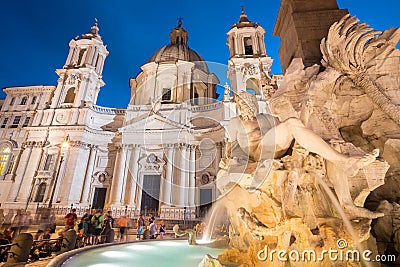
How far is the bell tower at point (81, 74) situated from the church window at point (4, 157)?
742cm

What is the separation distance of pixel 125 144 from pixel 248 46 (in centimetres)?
1807

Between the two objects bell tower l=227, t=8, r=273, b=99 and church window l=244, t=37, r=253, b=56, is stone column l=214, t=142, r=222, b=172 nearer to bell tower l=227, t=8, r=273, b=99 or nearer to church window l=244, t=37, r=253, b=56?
bell tower l=227, t=8, r=273, b=99

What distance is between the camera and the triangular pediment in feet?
69.5

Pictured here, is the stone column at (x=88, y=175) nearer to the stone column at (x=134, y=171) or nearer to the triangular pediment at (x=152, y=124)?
→ the triangular pediment at (x=152, y=124)

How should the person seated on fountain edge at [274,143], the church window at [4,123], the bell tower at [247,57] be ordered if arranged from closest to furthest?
the person seated on fountain edge at [274,143] < the bell tower at [247,57] < the church window at [4,123]

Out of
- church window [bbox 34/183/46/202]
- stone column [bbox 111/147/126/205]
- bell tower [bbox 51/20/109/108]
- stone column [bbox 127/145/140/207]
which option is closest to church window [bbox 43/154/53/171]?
church window [bbox 34/183/46/202]

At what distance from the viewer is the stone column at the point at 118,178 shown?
763 inches

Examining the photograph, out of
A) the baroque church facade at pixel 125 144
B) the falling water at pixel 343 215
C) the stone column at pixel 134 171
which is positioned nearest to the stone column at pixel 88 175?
the baroque church facade at pixel 125 144

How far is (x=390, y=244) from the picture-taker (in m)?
2.95

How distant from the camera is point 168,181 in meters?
19.4

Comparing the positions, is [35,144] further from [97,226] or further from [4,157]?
[97,226]

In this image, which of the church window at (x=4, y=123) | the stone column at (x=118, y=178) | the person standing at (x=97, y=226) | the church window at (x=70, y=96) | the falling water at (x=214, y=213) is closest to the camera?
the falling water at (x=214, y=213)

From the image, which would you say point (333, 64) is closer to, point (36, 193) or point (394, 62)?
point (394, 62)

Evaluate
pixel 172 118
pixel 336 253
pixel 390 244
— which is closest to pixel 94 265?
pixel 336 253
